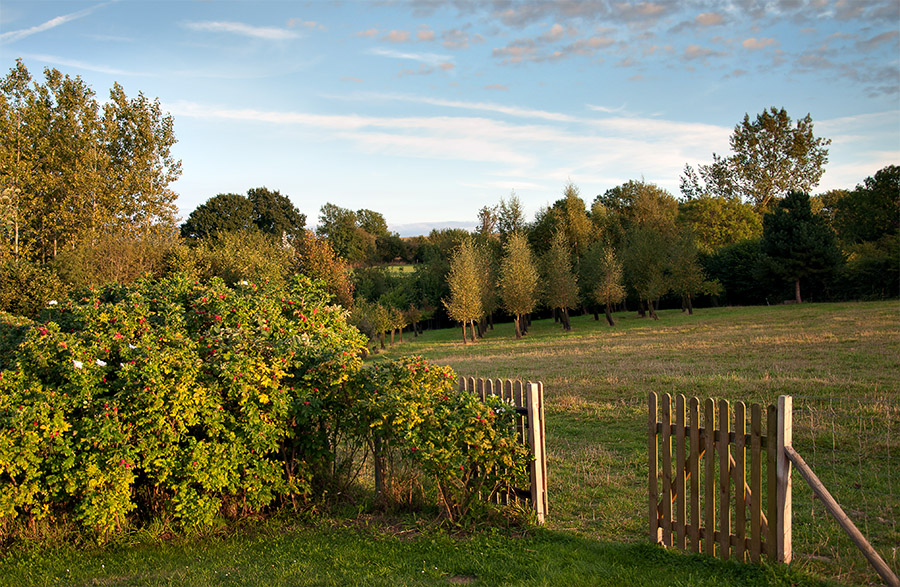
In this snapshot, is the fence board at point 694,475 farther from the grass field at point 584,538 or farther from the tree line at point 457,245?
the tree line at point 457,245

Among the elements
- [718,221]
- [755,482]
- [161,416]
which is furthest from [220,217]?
[755,482]

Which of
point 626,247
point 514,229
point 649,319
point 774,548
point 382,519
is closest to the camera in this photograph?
point 774,548

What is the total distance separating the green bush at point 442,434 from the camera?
17.7 ft

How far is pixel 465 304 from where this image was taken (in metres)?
41.2

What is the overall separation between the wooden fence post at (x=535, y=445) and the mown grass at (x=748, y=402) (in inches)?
12.5

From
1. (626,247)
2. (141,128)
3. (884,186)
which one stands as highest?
(141,128)

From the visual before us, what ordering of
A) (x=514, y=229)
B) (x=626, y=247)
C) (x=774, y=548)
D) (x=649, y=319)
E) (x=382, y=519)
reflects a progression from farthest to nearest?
1. (x=514, y=229)
2. (x=626, y=247)
3. (x=649, y=319)
4. (x=382, y=519)
5. (x=774, y=548)

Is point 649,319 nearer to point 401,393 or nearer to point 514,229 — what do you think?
point 514,229

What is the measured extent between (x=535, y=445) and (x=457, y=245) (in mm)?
51978

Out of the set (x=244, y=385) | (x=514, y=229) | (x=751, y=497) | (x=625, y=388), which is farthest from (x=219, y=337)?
(x=514, y=229)

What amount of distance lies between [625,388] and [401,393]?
9.87 meters

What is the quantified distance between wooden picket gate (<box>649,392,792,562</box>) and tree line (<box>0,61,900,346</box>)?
89.3 feet

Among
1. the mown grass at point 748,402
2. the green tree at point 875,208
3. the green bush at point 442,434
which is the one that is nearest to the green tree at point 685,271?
the mown grass at point 748,402

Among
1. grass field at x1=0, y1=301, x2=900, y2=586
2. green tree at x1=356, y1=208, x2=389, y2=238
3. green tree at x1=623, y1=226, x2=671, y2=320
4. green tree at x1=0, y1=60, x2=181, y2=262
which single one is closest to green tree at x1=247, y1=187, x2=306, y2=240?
green tree at x1=356, y1=208, x2=389, y2=238
